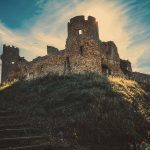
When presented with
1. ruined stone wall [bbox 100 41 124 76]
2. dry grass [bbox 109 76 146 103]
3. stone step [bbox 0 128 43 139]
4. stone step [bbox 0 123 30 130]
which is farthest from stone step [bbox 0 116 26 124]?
ruined stone wall [bbox 100 41 124 76]

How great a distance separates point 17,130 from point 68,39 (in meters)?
20.5

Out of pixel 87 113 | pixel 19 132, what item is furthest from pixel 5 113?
pixel 87 113

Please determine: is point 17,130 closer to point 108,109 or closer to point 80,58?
point 108,109

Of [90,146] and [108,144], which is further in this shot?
[108,144]

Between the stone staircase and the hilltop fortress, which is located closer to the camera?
the stone staircase

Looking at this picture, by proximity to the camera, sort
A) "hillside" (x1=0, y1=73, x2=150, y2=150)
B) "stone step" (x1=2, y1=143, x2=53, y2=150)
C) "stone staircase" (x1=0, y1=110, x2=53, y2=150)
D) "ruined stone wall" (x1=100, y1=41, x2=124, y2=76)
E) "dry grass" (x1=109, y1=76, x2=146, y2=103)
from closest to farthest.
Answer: "stone step" (x1=2, y1=143, x2=53, y2=150), "stone staircase" (x1=0, y1=110, x2=53, y2=150), "hillside" (x1=0, y1=73, x2=150, y2=150), "dry grass" (x1=109, y1=76, x2=146, y2=103), "ruined stone wall" (x1=100, y1=41, x2=124, y2=76)

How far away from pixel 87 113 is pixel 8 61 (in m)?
28.6

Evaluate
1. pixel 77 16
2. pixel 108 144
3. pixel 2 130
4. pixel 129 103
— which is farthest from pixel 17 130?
pixel 77 16

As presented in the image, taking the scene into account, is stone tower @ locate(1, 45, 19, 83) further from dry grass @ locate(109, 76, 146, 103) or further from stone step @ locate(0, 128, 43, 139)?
stone step @ locate(0, 128, 43, 139)

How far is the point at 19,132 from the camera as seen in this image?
8.86 m

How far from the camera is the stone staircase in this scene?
7.95 meters

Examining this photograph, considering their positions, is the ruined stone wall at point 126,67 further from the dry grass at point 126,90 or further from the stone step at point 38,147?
the stone step at point 38,147

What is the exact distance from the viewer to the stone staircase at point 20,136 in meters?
7.95

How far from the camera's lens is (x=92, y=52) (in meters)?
27.6
